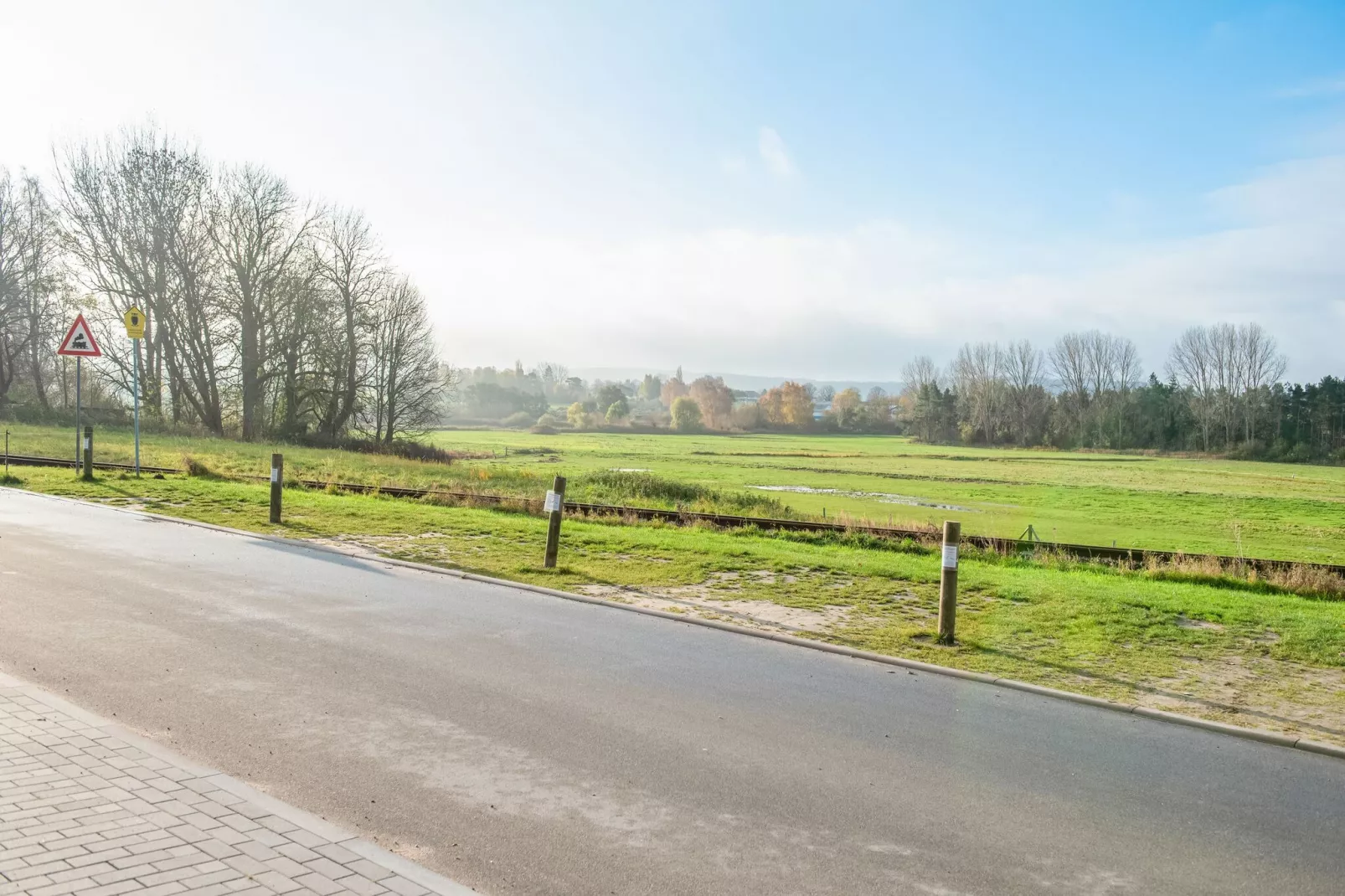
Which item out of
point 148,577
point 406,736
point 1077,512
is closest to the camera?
point 406,736

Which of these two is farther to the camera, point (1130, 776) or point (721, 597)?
point (721, 597)

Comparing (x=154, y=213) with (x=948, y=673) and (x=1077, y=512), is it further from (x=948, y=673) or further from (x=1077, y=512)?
(x=948, y=673)

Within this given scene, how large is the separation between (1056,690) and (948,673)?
812 mm

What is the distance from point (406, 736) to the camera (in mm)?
5707

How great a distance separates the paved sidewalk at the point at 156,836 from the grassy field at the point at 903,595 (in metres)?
5.31

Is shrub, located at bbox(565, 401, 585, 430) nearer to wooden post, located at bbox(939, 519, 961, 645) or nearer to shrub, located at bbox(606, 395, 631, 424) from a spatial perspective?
shrub, located at bbox(606, 395, 631, 424)

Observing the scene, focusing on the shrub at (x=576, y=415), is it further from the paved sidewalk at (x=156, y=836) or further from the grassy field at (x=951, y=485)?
the paved sidewalk at (x=156, y=836)

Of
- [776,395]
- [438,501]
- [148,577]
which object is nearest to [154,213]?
[438,501]

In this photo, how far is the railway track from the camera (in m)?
15.6

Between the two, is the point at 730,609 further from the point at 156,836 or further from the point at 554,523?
the point at 156,836

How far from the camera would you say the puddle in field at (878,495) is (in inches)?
1585

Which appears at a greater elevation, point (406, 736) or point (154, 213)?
point (154, 213)

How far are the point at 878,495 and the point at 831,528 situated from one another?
2799 centimetres

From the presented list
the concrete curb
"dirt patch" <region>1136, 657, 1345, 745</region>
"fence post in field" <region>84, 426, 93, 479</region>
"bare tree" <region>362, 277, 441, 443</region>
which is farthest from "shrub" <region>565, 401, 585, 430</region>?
"dirt patch" <region>1136, 657, 1345, 745</region>
